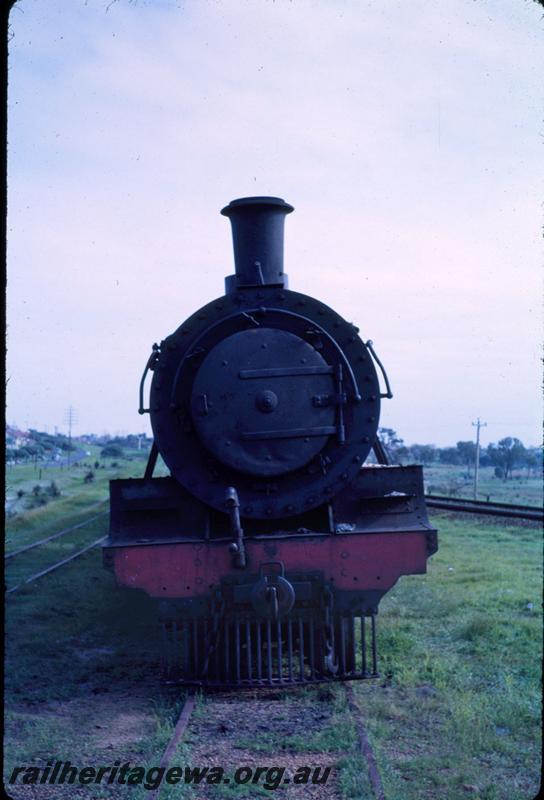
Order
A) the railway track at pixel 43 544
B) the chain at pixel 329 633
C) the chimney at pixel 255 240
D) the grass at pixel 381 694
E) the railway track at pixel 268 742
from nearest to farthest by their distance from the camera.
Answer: the railway track at pixel 268 742 < the grass at pixel 381 694 < the chain at pixel 329 633 < the chimney at pixel 255 240 < the railway track at pixel 43 544

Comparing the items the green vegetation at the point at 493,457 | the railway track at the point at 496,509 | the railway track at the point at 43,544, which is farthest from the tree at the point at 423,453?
the railway track at the point at 43,544

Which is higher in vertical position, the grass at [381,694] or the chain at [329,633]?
the chain at [329,633]

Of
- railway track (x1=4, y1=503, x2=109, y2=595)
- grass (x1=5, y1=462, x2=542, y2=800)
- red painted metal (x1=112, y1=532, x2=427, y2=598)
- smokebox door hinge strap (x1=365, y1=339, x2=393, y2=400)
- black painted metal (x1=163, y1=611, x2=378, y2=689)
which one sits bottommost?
railway track (x1=4, y1=503, x2=109, y2=595)

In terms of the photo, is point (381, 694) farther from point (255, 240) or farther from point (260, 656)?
point (255, 240)

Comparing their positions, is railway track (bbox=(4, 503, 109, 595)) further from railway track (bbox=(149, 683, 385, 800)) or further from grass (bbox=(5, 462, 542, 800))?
railway track (bbox=(149, 683, 385, 800))

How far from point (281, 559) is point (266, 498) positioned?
1.40 ft

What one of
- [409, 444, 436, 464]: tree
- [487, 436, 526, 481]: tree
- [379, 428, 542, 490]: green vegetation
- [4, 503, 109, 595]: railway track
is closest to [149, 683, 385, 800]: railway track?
[4, 503, 109, 595]: railway track

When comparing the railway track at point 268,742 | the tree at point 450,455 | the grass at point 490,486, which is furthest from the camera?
the tree at point 450,455

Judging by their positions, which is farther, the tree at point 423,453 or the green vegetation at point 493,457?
the tree at point 423,453

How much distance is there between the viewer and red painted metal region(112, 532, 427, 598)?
4.95 metres

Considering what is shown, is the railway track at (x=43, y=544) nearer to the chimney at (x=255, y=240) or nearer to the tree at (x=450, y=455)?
the chimney at (x=255, y=240)

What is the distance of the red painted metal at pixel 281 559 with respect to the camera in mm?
4949

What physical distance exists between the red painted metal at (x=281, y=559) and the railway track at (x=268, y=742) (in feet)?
2.30

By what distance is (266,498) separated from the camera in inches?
205
